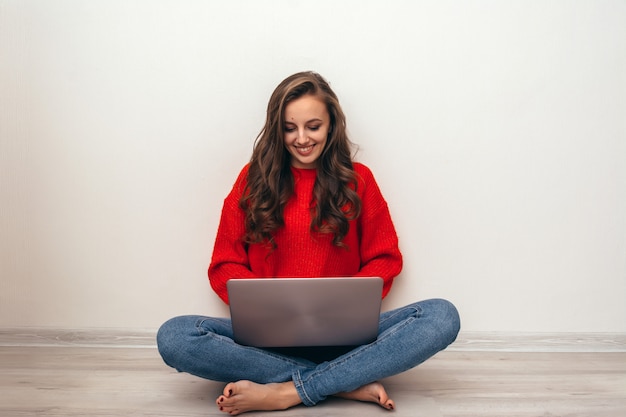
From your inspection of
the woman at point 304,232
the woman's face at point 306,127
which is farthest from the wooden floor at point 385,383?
the woman's face at point 306,127

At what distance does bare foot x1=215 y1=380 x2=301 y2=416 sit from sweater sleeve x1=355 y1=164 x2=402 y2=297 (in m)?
0.48

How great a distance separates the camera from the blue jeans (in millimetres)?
1511

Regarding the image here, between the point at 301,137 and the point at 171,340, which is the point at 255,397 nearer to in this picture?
the point at 171,340

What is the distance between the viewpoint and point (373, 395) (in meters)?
1.53

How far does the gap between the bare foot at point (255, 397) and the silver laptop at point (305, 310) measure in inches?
4.2

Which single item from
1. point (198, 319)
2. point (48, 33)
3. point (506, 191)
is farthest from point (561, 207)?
point (48, 33)

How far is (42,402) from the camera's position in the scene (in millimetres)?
1507

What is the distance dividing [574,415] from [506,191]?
2.52ft

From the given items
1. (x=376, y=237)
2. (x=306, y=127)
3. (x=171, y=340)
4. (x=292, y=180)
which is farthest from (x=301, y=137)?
(x=171, y=340)

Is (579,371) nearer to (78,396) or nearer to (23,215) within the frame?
(78,396)

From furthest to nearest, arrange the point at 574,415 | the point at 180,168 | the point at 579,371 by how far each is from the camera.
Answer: the point at 180,168 → the point at 579,371 → the point at 574,415

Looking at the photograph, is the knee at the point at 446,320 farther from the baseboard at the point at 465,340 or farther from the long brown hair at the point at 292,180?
the baseboard at the point at 465,340

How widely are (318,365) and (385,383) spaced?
255 mm

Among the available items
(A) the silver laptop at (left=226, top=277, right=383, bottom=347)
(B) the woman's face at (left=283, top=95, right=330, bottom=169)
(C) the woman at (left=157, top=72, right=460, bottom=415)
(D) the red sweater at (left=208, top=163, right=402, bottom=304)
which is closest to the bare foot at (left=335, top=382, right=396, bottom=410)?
(C) the woman at (left=157, top=72, right=460, bottom=415)
